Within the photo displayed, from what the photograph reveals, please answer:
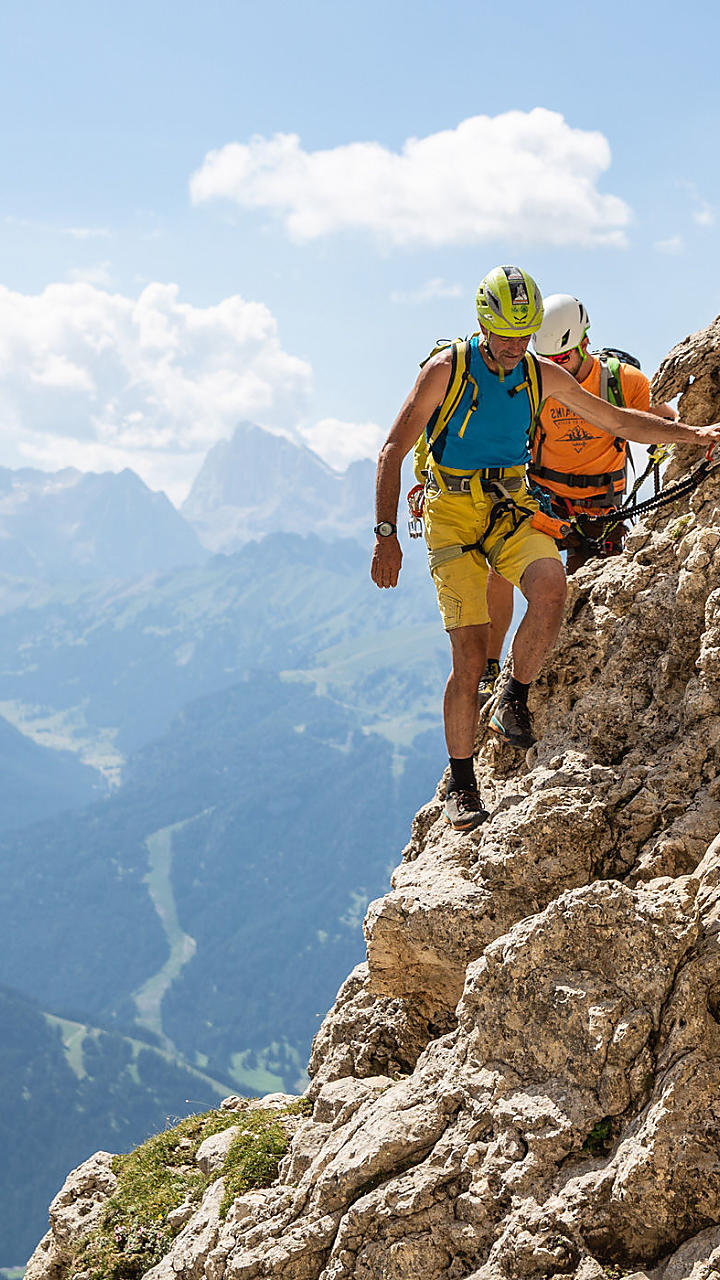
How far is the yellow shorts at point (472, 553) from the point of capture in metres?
7.87

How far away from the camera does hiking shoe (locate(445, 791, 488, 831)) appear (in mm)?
8172

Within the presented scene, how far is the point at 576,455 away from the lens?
9.94 m

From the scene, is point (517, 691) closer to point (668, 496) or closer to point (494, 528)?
point (494, 528)

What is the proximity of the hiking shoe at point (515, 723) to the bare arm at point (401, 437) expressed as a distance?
1620 millimetres

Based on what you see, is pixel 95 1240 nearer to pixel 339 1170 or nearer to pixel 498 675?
pixel 339 1170

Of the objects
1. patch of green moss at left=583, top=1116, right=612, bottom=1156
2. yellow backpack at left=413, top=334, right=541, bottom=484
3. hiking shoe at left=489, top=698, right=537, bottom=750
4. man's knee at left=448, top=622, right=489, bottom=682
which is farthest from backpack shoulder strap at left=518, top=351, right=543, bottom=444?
patch of green moss at left=583, top=1116, right=612, bottom=1156

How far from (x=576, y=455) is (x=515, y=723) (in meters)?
3.14

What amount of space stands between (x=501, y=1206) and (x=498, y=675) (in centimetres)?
511

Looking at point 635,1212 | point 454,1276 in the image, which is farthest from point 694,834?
point 454,1276

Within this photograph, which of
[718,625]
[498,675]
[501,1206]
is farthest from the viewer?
[498,675]

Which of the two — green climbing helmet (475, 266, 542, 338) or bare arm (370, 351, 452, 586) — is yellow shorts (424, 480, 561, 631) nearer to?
bare arm (370, 351, 452, 586)

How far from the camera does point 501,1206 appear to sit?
577cm

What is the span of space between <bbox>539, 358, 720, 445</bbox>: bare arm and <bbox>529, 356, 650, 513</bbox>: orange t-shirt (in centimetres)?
176

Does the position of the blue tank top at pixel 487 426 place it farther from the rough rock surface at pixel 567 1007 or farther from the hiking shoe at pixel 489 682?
the hiking shoe at pixel 489 682
